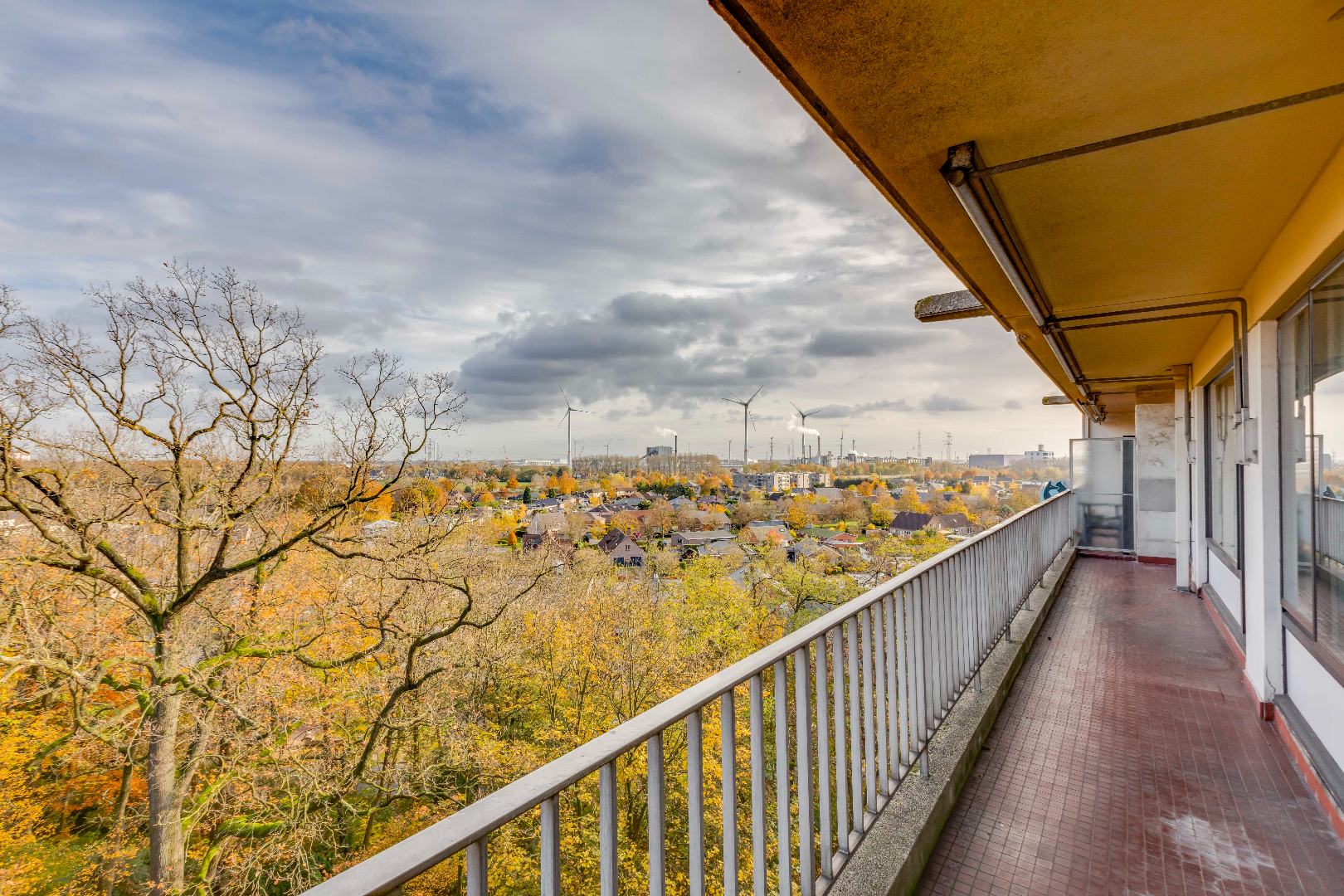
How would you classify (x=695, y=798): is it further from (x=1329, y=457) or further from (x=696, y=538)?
(x=696, y=538)

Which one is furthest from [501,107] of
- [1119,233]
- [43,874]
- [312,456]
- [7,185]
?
[1119,233]

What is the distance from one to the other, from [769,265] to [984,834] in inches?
2900

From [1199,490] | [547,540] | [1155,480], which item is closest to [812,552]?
[547,540]

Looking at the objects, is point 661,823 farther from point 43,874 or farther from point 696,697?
Result: point 43,874

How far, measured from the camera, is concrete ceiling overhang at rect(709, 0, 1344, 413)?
1.12 meters

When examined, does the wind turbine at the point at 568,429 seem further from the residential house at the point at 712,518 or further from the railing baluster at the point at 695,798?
the railing baluster at the point at 695,798

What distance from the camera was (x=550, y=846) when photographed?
698 mm

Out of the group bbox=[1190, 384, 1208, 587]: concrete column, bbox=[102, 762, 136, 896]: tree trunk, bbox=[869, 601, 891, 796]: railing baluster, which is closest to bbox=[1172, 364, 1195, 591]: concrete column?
bbox=[1190, 384, 1208, 587]: concrete column

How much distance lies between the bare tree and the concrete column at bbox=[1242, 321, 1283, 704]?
9413 millimetres

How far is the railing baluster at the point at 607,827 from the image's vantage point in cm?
77

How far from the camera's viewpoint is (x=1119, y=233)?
2238mm

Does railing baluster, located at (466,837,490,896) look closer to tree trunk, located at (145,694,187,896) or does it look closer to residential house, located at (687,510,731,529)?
tree trunk, located at (145,694,187,896)

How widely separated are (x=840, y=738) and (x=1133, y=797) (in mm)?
1479

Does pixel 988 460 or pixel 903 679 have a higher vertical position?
pixel 988 460
